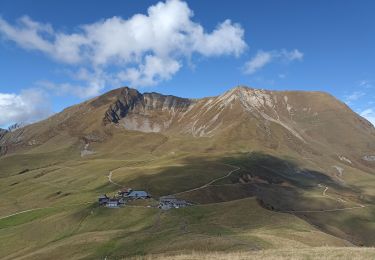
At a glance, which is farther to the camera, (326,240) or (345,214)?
(345,214)

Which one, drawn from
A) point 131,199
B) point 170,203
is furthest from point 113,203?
point 170,203

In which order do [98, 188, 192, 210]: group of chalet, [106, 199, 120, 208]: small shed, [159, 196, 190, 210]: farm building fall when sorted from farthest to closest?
[106, 199, 120, 208]: small shed → [98, 188, 192, 210]: group of chalet → [159, 196, 190, 210]: farm building

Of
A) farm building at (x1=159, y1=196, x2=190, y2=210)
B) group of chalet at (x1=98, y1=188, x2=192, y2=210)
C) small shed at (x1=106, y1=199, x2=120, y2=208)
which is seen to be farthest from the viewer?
small shed at (x1=106, y1=199, x2=120, y2=208)

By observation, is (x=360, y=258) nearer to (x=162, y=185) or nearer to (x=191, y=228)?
(x=191, y=228)

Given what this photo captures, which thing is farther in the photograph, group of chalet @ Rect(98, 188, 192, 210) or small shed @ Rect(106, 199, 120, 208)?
small shed @ Rect(106, 199, 120, 208)

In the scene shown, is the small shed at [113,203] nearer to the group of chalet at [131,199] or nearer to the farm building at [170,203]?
the group of chalet at [131,199]

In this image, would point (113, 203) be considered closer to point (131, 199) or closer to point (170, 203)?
point (131, 199)

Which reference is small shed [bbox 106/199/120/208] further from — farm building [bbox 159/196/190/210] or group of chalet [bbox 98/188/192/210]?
farm building [bbox 159/196/190/210]

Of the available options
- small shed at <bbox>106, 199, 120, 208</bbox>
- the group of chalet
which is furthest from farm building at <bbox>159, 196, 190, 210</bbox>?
small shed at <bbox>106, 199, 120, 208</bbox>

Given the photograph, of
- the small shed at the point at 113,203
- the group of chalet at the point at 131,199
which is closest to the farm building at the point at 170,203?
the group of chalet at the point at 131,199

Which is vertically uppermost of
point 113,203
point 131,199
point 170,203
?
point 131,199

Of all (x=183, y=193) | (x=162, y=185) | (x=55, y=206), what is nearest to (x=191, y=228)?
(x=183, y=193)
